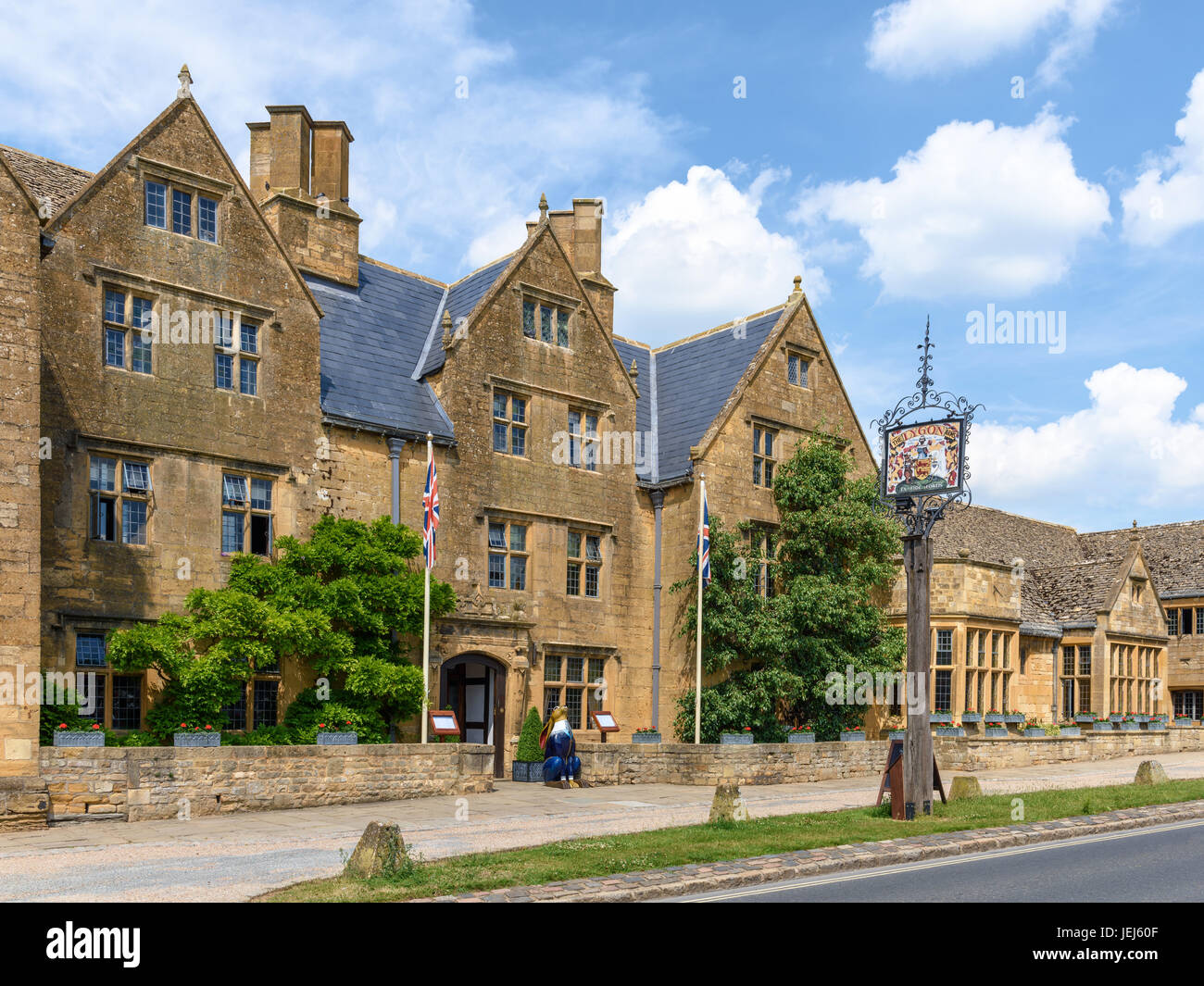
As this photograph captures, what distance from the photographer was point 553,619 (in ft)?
92.5

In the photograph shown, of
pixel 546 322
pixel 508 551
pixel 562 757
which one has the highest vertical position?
pixel 546 322

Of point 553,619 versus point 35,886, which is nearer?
point 35,886

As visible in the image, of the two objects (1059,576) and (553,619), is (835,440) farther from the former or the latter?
(1059,576)

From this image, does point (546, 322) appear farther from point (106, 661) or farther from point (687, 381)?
point (106, 661)

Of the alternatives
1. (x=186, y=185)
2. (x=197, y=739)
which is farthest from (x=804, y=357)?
(x=197, y=739)

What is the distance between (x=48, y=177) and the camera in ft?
73.2

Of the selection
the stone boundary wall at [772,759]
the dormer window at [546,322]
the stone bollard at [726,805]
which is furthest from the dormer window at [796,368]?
the stone bollard at [726,805]

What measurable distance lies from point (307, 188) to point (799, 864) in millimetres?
22132

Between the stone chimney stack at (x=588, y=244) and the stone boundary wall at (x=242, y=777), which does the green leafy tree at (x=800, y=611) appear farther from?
the stone boundary wall at (x=242, y=777)

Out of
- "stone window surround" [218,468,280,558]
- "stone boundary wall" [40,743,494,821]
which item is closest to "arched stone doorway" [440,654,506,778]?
"stone boundary wall" [40,743,494,821]

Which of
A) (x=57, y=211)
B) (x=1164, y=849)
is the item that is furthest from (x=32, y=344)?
(x=1164, y=849)

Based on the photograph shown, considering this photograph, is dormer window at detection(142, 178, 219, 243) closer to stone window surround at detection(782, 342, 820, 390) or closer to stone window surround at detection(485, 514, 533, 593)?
stone window surround at detection(485, 514, 533, 593)

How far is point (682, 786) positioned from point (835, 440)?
12463 mm

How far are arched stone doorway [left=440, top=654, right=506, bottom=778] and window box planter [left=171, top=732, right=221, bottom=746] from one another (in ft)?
24.0
